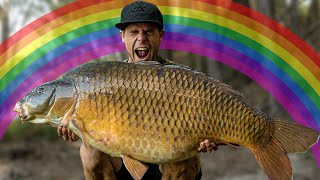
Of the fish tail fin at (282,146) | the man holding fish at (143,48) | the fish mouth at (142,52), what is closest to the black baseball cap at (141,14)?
the man holding fish at (143,48)

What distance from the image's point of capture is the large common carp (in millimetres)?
1514

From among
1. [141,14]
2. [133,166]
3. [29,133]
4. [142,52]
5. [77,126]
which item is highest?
[29,133]

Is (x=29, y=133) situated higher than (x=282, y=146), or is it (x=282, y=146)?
(x=29, y=133)

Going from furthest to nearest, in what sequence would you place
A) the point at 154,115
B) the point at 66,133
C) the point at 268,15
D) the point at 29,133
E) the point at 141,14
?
the point at 29,133
the point at 268,15
the point at 141,14
the point at 66,133
the point at 154,115

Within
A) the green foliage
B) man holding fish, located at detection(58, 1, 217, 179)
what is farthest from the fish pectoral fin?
the green foliage

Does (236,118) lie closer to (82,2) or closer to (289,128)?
(289,128)

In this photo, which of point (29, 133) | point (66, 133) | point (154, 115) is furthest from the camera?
point (29, 133)

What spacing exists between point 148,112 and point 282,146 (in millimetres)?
499

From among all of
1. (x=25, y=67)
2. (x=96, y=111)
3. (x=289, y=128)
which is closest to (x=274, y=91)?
(x=25, y=67)

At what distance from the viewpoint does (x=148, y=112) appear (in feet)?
4.98

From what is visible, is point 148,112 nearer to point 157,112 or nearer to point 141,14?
point 157,112

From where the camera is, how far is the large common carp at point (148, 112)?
151cm

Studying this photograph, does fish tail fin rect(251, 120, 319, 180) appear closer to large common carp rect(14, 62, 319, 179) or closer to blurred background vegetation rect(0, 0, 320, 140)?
large common carp rect(14, 62, 319, 179)

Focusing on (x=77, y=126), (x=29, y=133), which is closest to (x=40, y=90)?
(x=77, y=126)
